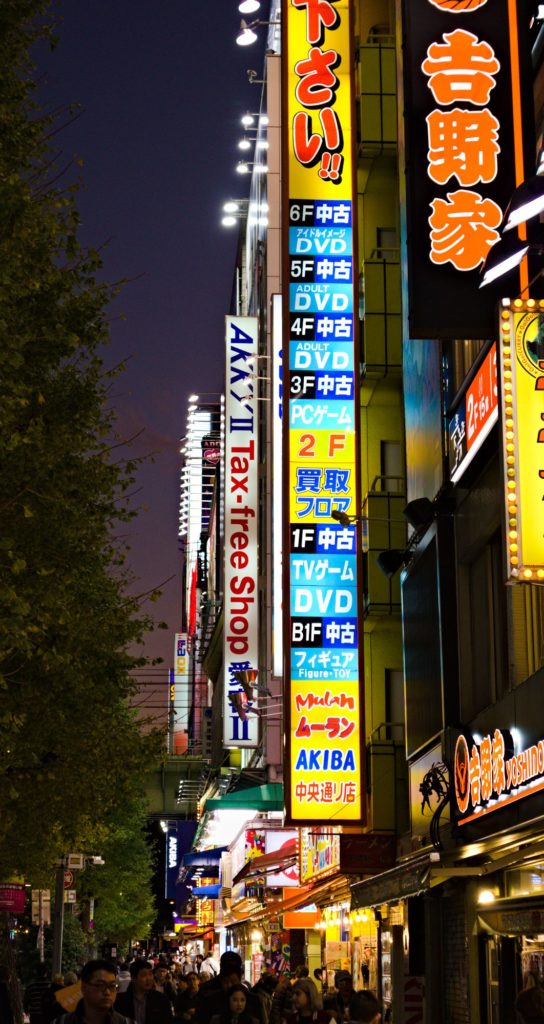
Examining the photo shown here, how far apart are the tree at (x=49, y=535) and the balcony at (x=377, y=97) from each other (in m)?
8.53

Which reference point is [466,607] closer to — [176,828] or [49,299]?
[49,299]

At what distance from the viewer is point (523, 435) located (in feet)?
33.9

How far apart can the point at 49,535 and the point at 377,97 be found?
11830 millimetres

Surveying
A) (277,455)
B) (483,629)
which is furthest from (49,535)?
(277,455)

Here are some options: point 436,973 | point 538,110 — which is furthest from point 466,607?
point 538,110

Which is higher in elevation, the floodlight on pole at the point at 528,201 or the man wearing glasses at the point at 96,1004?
the floodlight on pole at the point at 528,201

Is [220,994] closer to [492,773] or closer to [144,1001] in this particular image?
[144,1001]

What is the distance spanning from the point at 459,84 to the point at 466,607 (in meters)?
6.61

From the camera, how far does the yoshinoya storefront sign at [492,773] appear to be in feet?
39.6

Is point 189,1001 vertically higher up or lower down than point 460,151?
lower down

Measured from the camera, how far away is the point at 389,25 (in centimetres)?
2909

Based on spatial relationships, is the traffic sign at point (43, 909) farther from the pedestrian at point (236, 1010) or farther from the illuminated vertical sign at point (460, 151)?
the illuminated vertical sign at point (460, 151)

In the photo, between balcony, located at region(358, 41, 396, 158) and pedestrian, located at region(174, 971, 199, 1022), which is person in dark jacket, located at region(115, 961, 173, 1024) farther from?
balcony, located at region(358, 41, 396, 158)

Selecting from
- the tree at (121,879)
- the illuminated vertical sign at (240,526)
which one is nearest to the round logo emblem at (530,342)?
the illuminated vertical sign at (240,526)
